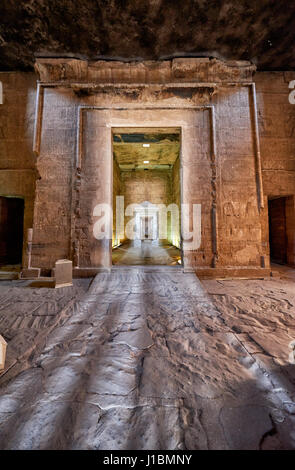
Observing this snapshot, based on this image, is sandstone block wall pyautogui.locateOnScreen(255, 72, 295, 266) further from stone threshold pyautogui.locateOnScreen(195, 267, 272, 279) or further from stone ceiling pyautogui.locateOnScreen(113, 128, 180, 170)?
stone ceiling pyautogui.locateOnScreen(113, 128, 180, 170)

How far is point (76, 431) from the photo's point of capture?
1.26 meters

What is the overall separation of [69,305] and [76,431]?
2.25 metres

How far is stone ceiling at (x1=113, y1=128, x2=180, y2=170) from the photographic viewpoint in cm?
818

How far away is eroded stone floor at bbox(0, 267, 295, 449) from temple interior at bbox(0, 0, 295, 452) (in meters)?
0.01

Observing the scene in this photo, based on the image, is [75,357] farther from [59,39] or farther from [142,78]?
[59,39]

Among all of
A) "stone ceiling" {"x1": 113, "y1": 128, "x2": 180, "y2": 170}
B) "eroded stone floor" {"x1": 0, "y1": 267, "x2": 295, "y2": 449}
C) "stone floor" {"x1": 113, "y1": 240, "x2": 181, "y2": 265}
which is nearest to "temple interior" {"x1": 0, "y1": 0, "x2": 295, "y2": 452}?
"eroded stone floor" {"x1": 0, "y1": 267, "x2": 295, "y2": 449}

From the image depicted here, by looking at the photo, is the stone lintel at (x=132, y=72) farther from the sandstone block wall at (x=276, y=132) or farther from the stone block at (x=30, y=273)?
the stone block at (x=30, y=273)

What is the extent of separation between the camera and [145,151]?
10.8m

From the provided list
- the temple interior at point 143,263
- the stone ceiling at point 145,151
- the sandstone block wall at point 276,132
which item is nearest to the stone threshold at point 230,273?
the temple interior at point 143,263

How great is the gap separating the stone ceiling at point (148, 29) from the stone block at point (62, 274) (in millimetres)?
6313

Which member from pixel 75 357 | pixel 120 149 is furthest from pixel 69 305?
pixel 120 149

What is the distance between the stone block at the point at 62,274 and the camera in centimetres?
432

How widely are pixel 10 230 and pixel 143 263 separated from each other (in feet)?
21.0
